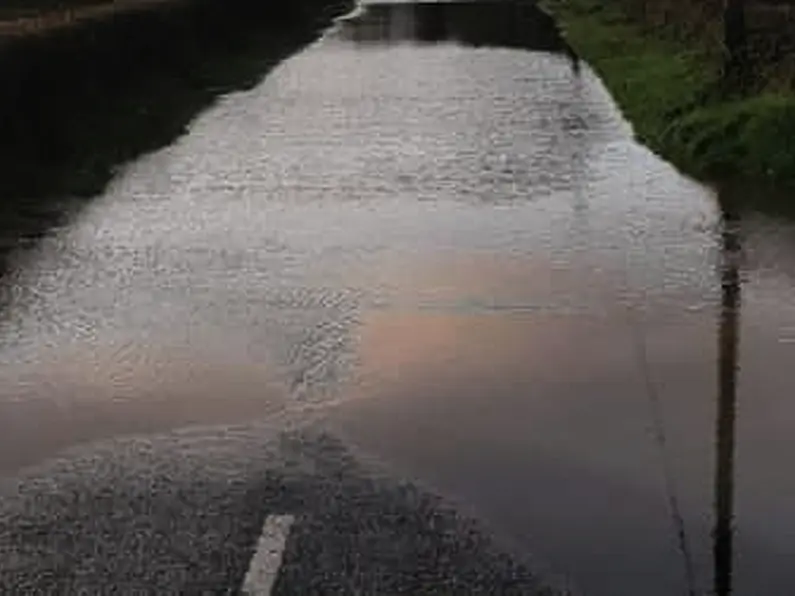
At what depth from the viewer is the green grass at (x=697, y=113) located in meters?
18.6

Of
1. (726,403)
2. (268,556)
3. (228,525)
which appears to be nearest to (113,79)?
(726,403)

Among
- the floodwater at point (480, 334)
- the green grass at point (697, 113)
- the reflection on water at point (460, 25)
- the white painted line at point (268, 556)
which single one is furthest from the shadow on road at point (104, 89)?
the green grass at point (697, 113)

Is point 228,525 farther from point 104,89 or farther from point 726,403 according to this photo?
point 104,89

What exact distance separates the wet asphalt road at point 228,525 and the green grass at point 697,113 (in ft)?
35.3

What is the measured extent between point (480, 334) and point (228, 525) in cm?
412

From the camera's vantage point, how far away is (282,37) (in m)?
46.1

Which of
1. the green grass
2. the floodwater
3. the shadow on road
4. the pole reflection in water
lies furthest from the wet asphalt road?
the green grass

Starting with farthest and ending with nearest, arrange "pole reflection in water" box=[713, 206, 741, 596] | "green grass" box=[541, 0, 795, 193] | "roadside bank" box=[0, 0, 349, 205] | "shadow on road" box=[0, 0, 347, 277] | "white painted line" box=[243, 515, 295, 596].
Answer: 1. "roadside bank" box=[0, 0, 349, 205]
2. "shadow on road" box=[0, 0, 347, 277]
3. "green grass" box=[541, 0, 795, 193]
4. "pole reflection in water" box=[713, 206, 741, 596]
5. "white painted line" box=[243, 515, 295, 596]

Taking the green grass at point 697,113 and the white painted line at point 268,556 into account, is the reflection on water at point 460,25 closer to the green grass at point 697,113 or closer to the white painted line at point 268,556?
the green grass at point 697,113

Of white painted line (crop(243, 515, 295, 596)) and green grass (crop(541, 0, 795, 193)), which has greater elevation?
white painted line (crop(243, 515, 295, 596))

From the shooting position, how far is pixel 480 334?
11406 mm

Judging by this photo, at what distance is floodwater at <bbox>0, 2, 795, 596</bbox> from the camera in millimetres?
8008

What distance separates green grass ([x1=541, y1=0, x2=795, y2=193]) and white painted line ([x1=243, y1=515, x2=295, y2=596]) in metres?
11.5

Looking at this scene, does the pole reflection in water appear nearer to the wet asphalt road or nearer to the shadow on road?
the wet asphalt road
